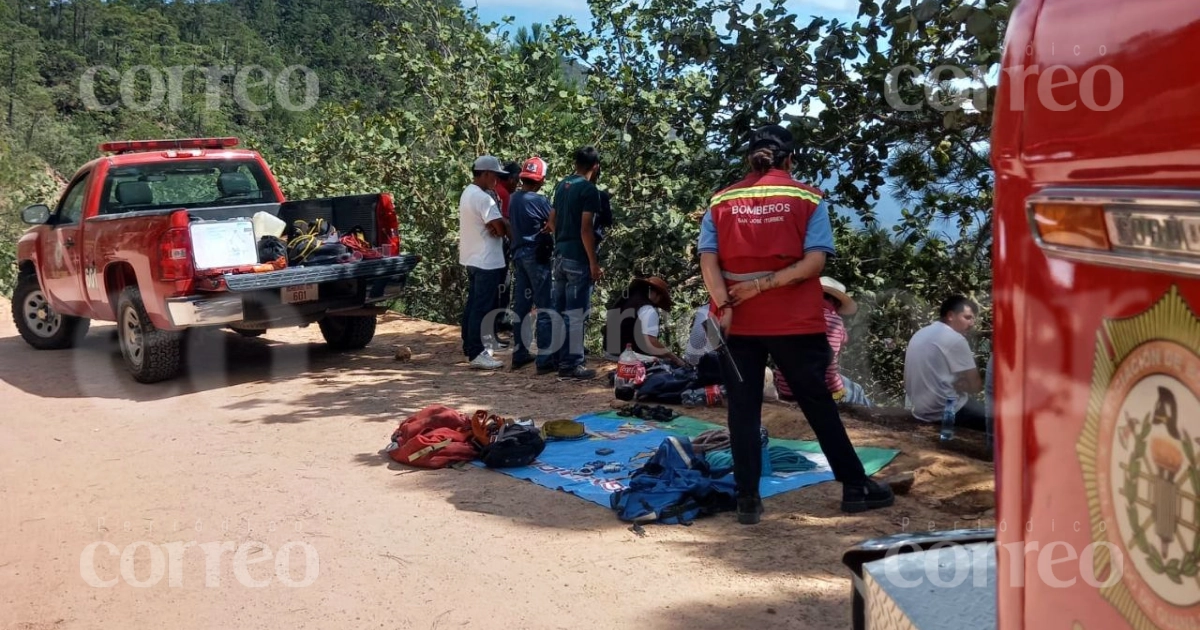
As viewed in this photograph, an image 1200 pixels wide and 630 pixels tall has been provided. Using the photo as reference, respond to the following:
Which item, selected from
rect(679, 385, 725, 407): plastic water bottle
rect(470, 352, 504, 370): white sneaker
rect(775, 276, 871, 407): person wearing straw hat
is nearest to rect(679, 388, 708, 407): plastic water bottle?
rect(679, 385, 725, 407): plastic water bottle

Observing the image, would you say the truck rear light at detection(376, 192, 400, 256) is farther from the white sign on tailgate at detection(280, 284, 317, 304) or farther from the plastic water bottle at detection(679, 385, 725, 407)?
the plastic water bottle at detection(679, 385, 725, 407)

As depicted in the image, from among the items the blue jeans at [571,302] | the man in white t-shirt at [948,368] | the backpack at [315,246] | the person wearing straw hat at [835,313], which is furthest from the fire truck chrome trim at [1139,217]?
the backpack at [315,246]

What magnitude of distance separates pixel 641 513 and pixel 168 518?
2376mm

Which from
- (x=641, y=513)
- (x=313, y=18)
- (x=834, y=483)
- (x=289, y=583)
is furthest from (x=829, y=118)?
(x=313, y=18)

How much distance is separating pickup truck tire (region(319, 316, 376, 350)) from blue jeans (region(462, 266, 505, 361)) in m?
1.31

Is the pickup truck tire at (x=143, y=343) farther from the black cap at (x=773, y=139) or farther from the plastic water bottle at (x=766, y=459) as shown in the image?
the black cap at (x=773, y=139)

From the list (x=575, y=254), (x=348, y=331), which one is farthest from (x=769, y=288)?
(x=348, y=331)

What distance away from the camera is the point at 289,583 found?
14.2 ft

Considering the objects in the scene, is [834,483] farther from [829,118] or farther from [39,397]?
[39,397]

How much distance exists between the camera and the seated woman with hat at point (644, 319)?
306 inches

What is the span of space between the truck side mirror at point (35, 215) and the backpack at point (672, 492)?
7.00 metres

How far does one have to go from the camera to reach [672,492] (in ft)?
16.4

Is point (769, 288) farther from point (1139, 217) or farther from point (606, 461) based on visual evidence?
point (1139, 217)

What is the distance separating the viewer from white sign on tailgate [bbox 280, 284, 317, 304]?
837 centimetres
